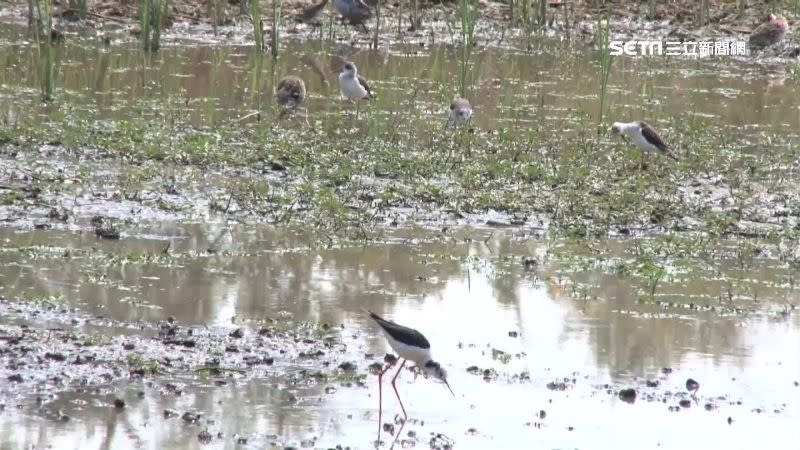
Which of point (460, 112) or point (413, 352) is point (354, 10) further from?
point (413, 352)

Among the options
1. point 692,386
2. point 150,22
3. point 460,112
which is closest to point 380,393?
point 692,386

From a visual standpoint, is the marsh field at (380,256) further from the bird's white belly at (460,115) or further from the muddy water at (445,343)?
the bird's white belly at (460,115)

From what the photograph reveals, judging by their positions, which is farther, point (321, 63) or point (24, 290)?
point (321, 63)

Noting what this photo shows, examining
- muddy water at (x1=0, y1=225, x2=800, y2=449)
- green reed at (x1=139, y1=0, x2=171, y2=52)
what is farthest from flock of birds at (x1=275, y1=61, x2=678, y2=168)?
muddy water at (x1=0, y1=225, x2=800, y2=449)

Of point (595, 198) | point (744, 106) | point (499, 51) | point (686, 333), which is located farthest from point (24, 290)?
point (499, 51)

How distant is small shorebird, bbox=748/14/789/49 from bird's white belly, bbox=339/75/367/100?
760 centimetres

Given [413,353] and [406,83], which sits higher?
[406,83]

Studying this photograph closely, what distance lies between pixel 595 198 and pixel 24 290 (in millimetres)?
4839

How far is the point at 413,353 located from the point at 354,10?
14362mm

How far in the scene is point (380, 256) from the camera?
9523 mm

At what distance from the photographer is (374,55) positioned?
18.9 m

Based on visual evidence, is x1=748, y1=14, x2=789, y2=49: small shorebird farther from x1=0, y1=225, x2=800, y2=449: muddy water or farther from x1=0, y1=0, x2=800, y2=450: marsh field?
x1=0, y1=225, x2=800, y2=449: muddy water

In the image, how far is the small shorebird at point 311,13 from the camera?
→ 67.9ft

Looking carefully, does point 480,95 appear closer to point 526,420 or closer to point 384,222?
point 384,222
